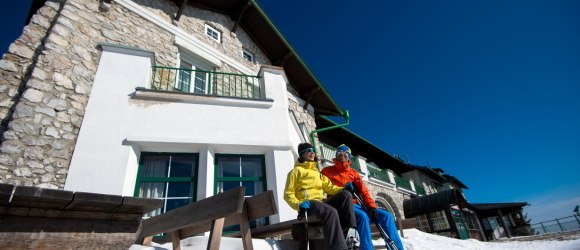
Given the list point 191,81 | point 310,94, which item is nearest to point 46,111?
point 191,81

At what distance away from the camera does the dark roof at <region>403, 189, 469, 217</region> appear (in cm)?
1589

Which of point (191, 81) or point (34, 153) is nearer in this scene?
point (34, 153)

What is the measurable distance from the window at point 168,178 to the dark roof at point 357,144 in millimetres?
8573

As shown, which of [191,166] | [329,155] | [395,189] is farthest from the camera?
[395,189]

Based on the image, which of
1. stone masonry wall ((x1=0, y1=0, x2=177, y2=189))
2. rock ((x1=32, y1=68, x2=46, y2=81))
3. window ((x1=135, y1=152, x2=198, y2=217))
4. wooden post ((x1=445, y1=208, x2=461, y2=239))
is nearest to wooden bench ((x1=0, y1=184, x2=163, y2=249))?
window ((x1=135, y1=152, x2=198, y2=217))

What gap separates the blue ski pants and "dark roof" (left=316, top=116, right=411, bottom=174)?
386 inches

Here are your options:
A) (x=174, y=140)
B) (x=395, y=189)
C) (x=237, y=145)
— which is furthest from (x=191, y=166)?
(x=395, y=189)

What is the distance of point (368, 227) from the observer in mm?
2992

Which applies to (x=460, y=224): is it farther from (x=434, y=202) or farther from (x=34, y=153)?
(x=34, y=153)

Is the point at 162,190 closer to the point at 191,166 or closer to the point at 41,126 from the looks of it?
the point at 191,166

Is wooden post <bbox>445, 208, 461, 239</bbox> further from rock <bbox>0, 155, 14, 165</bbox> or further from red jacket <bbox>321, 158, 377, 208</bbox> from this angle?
rock <bbox>0, 155, 14, 165</bbox>

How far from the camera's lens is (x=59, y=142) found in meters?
4.56

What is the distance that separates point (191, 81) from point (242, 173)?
3056mm

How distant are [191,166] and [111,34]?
382 centimetres
